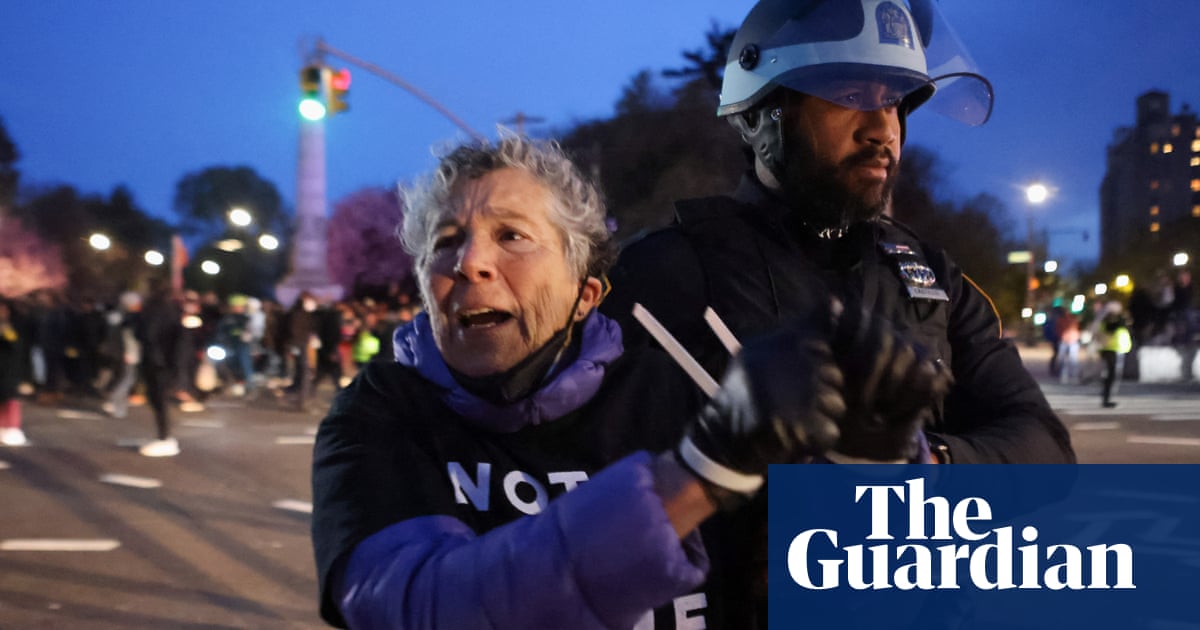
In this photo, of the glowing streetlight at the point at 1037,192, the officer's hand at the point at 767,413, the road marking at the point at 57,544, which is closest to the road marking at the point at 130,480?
the road marking at the point at 57,544

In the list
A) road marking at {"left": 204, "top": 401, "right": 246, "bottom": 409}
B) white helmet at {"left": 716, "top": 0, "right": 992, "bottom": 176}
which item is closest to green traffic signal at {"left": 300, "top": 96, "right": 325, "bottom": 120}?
road marking at {"left": 204, "top": 401, "right": 246, "bottom": 409}

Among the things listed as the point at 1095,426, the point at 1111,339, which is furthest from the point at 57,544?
the point at 1111,339

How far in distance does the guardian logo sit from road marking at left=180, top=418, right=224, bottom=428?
11406mm

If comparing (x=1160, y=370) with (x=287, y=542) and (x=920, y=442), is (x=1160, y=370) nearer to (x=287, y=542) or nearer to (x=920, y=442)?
(x=287, y=542)

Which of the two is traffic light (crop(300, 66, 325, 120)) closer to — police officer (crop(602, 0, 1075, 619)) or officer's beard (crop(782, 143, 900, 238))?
police officer (crop(602, 0, 1075, 619))

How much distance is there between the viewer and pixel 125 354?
1226 cm

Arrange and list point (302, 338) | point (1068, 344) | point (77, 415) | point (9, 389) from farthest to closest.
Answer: point (1068, 344) < point (302, 338) < point (77, 415) < point (9, 389)

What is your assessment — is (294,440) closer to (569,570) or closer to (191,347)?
(191,347)

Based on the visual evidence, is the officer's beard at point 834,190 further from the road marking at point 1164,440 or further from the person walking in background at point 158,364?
the road marking at point 1164,440

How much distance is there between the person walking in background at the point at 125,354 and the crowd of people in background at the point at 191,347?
2 centimetres

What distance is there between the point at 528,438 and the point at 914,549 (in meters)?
0.62

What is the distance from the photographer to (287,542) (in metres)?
5.88

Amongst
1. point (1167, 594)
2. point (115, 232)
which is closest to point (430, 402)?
point (1167, 594)

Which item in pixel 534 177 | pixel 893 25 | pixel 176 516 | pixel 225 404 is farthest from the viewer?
pixel 225 404
